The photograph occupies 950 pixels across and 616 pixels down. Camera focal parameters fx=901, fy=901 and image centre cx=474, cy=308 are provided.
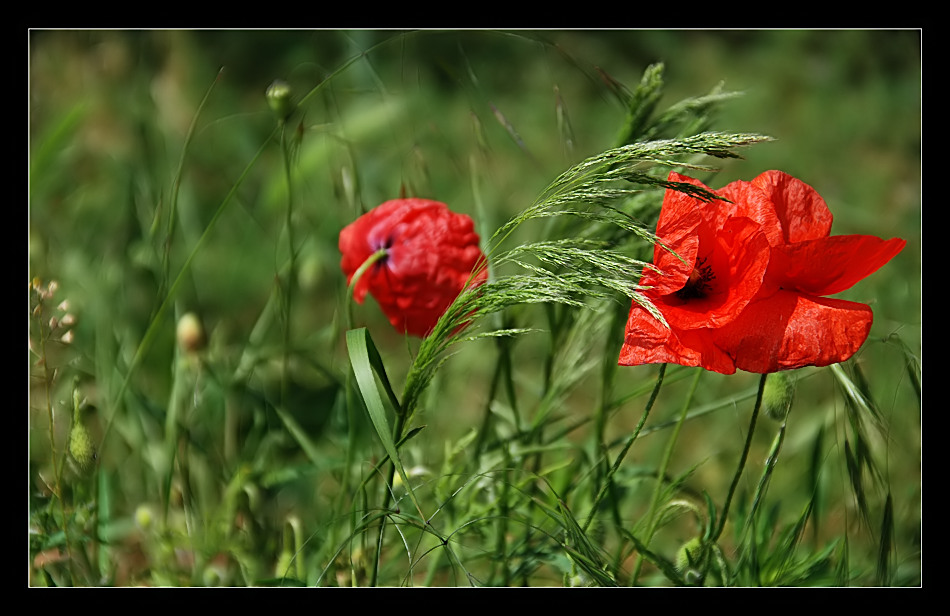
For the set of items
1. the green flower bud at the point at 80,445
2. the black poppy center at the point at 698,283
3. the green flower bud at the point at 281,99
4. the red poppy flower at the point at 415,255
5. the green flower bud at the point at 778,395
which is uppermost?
the green flower bud at the point at 281,99

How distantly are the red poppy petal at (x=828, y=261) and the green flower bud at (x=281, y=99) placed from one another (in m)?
0.39

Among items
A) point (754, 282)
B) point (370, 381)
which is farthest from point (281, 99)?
point (754, 282)

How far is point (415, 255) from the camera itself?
705 millimetres

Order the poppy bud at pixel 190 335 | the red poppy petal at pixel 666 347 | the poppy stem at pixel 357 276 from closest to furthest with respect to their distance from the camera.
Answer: the red poppy petal at pixel 666 347
the poppy stem at pixel 357 276
the poppy bud at pixel 190 335

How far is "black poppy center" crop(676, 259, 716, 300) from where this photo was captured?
0.60 meters

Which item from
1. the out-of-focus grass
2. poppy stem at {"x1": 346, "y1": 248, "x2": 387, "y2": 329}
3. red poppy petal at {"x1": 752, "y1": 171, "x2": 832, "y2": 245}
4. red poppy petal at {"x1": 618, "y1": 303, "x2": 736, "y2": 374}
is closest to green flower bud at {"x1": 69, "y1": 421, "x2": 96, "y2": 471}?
the out-of-focus grass

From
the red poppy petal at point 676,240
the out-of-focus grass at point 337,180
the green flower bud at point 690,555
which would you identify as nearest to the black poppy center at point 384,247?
the out-of-focus grass at point 337,180

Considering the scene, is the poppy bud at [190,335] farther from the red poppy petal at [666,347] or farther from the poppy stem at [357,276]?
the red poppy petal at [666,347]

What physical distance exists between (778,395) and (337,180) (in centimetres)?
54

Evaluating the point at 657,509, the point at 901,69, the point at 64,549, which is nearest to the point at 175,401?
the point at 64,549

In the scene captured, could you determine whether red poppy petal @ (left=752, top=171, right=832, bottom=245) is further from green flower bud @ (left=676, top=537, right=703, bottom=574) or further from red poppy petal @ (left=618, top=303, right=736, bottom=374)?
green flower bud @ (left=676, top=537, right=703, bottom=574)

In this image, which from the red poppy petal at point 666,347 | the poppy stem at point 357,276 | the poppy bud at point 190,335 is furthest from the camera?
the poppy bud at point 190,335

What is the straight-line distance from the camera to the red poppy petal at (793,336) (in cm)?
56

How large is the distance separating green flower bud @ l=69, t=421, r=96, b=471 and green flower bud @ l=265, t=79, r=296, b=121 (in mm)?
290
